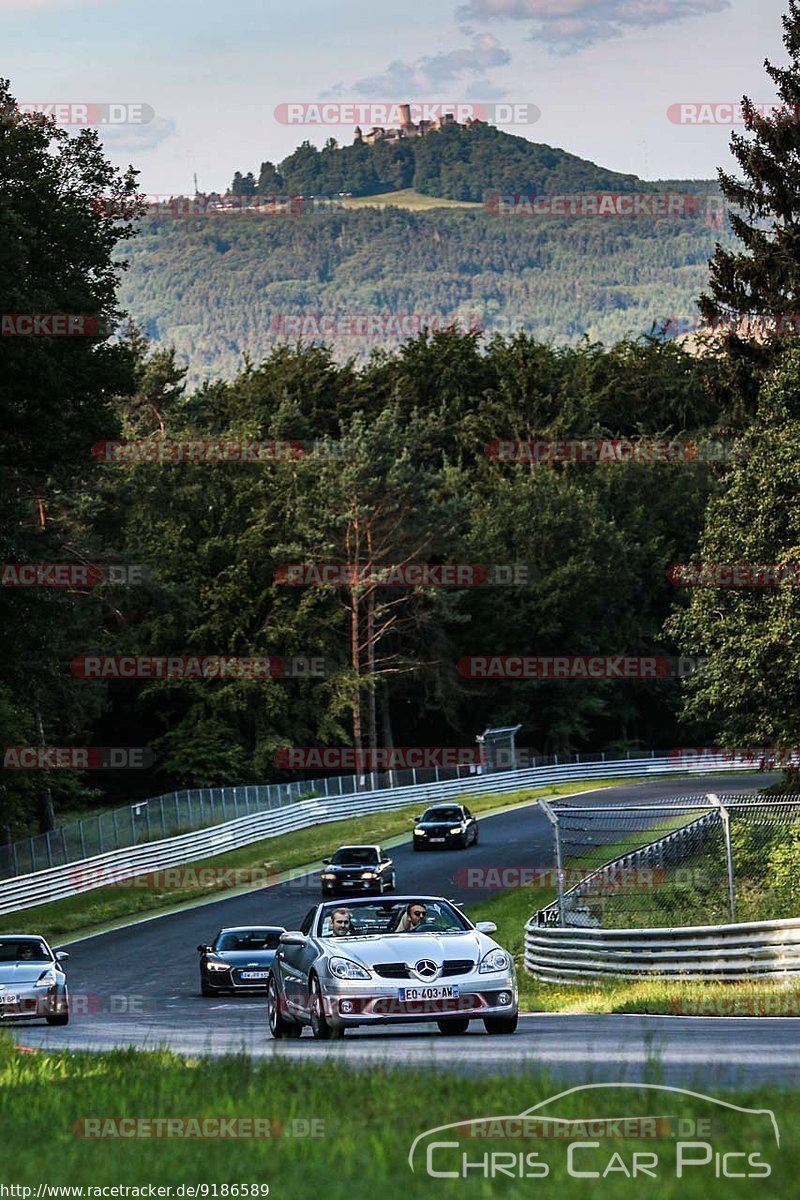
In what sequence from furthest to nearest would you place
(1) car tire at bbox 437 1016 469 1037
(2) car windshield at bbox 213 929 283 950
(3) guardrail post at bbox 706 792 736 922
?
(2) car windshield at bbox 213 929 283 950
(3) guardrail post at bbox 706 792 736 922
(1) car tire at bbox 437 1016 469 1037

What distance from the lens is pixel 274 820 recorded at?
63.2 m

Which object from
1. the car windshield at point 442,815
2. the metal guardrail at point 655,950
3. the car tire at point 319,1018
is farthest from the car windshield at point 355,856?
the car tire at point 319,1018

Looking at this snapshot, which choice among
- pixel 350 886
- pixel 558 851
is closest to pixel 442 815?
pixel 350 886

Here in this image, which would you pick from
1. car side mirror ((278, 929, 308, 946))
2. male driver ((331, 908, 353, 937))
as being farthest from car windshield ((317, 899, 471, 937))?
car side mirror ((278, 929, 308, 946))

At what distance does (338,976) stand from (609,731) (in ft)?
289

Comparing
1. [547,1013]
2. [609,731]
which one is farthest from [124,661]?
[547,1013]

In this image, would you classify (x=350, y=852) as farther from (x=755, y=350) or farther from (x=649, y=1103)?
(x=649, y=1103)

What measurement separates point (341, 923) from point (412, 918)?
67 centimetres

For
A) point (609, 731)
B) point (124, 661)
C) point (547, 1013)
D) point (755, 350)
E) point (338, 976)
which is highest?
point (755, 350)

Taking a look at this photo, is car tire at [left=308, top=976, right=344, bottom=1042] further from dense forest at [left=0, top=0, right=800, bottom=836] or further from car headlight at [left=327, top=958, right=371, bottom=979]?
dense forest at [left=0, top=0, right=800, bottom=836]

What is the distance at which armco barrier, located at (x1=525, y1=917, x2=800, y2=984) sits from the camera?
20.1 m

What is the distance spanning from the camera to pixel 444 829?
Result: 5541 centimetres

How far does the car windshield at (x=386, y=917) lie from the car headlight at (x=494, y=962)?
801mm

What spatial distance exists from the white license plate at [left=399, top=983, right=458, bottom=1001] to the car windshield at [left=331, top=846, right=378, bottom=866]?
30.4 meters
